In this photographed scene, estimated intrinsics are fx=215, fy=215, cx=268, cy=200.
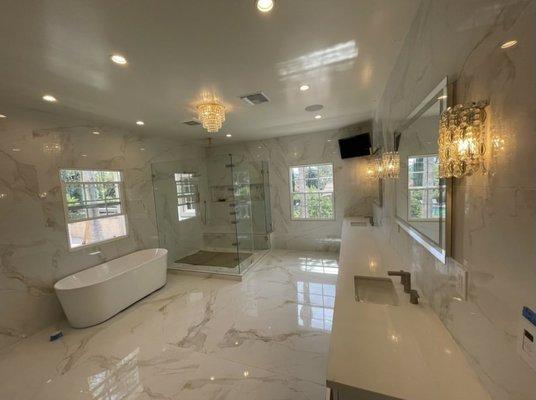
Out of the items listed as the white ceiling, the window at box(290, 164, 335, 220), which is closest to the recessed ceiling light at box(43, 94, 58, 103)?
the white ceiling

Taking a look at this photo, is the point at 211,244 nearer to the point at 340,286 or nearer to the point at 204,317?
the point at 204,317

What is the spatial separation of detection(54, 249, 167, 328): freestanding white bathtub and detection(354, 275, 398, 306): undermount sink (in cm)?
298

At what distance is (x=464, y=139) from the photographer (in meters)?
0.80

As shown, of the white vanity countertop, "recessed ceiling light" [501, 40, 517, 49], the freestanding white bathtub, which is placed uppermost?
"recessed ceiling light" [501, 40, 517, 49]

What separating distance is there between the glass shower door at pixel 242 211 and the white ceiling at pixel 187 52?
7.59 ft

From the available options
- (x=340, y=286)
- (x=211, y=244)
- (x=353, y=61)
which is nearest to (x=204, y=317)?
(x=340, y=286)

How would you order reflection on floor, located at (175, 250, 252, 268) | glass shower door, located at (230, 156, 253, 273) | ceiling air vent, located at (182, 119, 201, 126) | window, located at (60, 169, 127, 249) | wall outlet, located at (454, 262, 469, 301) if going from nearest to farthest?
wall outlet, located at (454, 262, 469, 301) < window, located at (60, 169, 127, 249) < ceiling air vent, located at (182, 119, 201, 126) < reflection on floor, located at (175, 250, 252, 268) < glass shower door, located at (230, 156, 253, 273)

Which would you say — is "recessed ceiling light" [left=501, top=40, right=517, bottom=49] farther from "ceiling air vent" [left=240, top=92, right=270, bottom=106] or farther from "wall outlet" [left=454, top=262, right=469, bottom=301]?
"ceiling air vent" [left=240, top=92, right=270, bottom=106]

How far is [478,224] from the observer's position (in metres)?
0.81

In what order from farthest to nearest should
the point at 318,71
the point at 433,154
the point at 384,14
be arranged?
the point at 318,71 → the point at 384,14 → the point at 433,154

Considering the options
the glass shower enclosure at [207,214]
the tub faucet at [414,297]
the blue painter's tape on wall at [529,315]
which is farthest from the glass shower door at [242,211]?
the blue painter's tape on wall at [529,315]

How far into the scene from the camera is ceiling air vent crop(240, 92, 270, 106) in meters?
2.60

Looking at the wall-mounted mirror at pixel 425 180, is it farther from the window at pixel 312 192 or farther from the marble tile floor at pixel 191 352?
the window at pixel 312 192

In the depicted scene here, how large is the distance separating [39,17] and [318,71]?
2.06 meters
